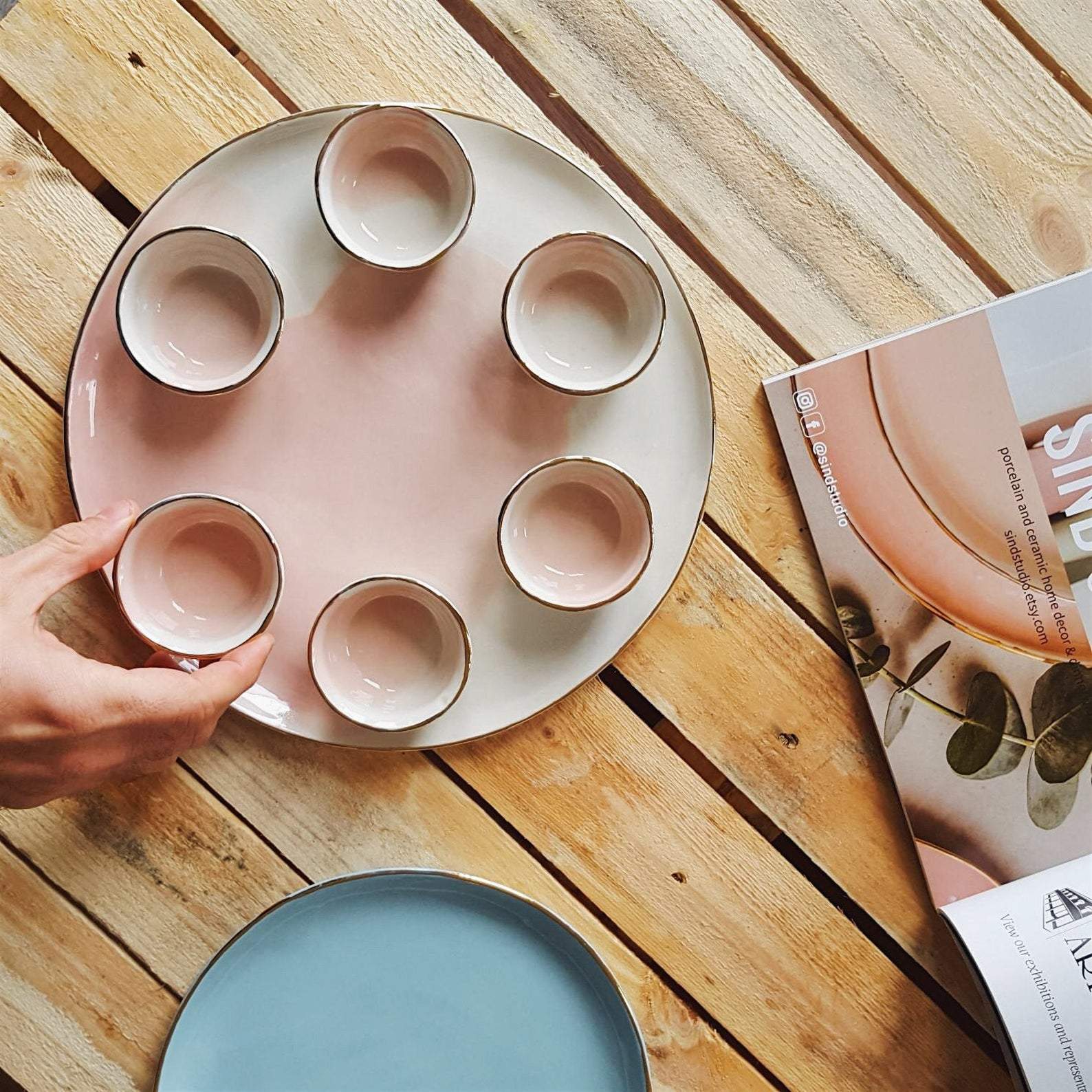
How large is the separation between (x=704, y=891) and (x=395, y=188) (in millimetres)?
633

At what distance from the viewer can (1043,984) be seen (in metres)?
0.74

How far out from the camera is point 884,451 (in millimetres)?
811

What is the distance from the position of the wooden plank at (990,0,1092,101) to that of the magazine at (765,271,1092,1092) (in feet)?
0.64

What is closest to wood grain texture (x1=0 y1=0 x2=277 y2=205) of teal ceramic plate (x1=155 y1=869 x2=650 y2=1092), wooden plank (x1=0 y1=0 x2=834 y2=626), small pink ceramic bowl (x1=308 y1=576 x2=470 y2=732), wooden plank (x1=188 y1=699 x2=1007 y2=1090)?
wooden plank (x1=0 y1=0 x2=834 y2=626)

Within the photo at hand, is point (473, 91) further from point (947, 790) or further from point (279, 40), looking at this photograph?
point (947, 790)

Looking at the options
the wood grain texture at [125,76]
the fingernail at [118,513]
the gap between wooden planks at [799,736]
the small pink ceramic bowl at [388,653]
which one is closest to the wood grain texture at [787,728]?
the gap between wooden planks at [799,736]

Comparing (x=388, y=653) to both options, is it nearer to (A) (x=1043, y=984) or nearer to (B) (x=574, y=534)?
(B) (x=574, y=534)

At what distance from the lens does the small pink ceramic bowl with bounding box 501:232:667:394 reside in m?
0.77

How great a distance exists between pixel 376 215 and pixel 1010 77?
56 cm

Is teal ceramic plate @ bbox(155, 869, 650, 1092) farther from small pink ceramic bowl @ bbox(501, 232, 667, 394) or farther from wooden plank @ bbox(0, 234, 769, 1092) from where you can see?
→ small pink ceramic bowl @ bbox(501, 232, 667, 394)

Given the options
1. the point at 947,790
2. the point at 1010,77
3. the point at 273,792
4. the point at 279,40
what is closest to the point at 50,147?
the point at 279,40

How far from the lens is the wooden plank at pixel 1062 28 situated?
83 centimetres

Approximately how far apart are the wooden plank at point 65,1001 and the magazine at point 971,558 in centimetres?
66

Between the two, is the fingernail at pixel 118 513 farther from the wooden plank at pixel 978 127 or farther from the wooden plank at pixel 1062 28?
the wooden plank at pixel 1062 28
